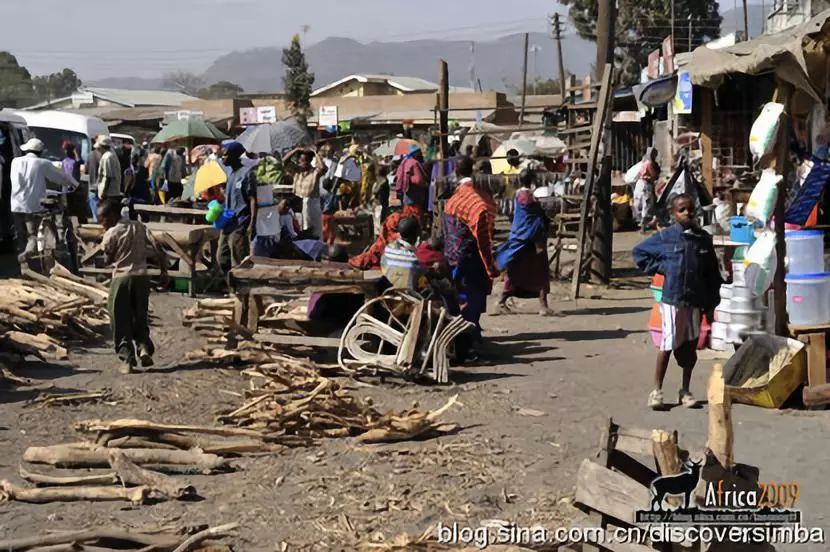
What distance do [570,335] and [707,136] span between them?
6.64 metres

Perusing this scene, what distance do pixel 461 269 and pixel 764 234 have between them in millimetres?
2901

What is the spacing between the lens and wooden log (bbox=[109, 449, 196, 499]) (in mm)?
5961

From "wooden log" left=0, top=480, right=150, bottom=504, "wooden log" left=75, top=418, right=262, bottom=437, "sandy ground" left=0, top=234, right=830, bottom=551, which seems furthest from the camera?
"wooden log" left=75, top=418, right=262, bottom=437

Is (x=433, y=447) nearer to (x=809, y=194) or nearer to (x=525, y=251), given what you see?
(x=809, y=194)

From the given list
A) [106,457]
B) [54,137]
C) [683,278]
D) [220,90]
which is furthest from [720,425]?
[220,90]

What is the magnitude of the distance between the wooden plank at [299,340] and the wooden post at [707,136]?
8.75 m

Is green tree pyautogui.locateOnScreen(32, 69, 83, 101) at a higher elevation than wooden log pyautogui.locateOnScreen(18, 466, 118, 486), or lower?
higher

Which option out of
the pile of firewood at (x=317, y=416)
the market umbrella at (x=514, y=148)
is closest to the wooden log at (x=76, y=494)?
the pile of firewood at (x=317, y=416)

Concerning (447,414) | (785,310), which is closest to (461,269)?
(447,414)

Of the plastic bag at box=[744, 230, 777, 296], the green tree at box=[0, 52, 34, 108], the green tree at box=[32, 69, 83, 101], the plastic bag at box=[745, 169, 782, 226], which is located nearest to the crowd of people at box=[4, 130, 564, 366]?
the plastic bag at box=[744, 230, 777, 296]

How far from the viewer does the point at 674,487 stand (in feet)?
14.0

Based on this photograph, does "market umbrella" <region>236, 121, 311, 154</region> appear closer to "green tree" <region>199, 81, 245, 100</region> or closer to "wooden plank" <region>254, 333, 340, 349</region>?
"wooden plank" <region>254, 333, 340, 349</region>

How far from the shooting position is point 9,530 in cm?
550

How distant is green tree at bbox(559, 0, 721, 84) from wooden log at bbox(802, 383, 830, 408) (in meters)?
35.6
